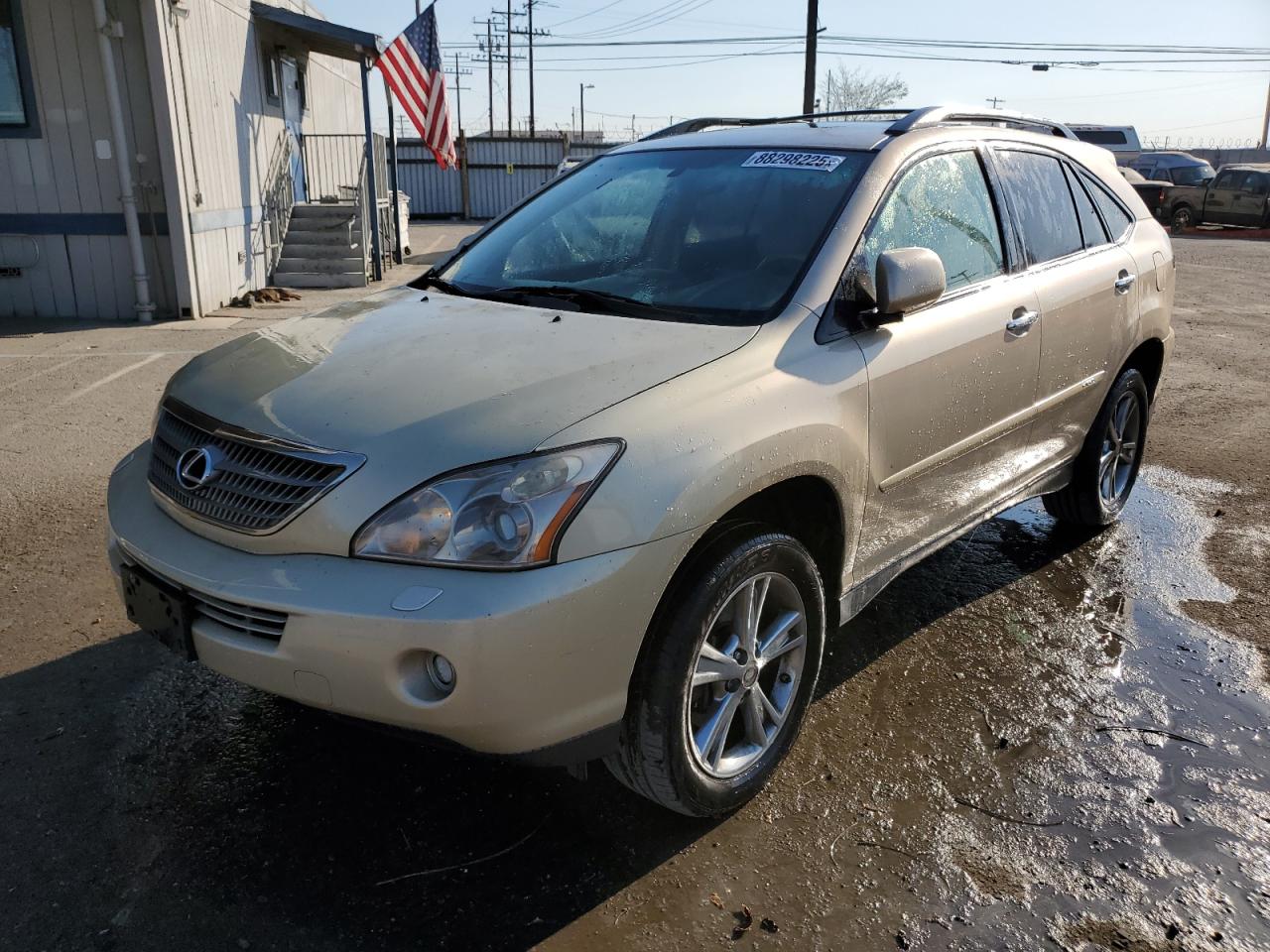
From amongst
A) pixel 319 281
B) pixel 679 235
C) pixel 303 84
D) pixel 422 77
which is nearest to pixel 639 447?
pixel 679 235

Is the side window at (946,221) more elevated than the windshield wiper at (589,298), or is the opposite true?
the side window at (946,221)

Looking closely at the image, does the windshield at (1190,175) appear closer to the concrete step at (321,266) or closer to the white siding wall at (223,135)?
the concrete step at (321,266)

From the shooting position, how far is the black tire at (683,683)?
2.47m

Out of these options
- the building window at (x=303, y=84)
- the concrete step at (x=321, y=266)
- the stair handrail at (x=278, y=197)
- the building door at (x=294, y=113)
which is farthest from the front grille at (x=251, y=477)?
the building window at (x=303, y=84)

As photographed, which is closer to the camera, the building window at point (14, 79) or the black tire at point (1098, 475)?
the black tire at point (1098, 475)

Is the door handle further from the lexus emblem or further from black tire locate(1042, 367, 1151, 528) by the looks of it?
the lexus emblem

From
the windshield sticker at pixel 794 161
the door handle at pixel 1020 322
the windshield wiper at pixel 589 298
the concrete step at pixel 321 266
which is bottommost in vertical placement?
the concrete step at pixel 321 266

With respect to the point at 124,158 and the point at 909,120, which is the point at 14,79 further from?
the point at 909,120

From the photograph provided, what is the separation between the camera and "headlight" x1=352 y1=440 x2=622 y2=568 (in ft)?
7.32

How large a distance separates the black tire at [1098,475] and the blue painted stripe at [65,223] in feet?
31.5

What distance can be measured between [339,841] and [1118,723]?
8.04ft

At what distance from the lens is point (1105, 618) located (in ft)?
13.6

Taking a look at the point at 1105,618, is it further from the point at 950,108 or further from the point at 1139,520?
the point at 950,108

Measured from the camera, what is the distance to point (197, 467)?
2652 millimetres
